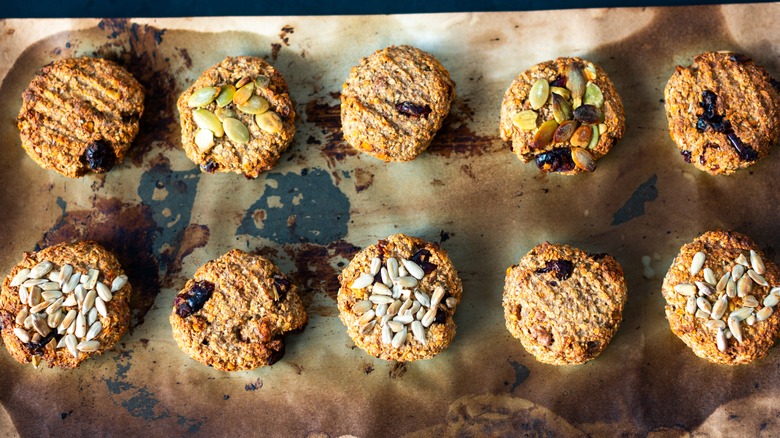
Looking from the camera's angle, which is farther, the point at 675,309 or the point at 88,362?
the point at 88,362

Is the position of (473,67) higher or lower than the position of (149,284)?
higher

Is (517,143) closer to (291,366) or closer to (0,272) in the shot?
(291,366)

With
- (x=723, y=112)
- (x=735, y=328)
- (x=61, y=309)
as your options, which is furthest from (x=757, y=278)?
(x=61, y=309)

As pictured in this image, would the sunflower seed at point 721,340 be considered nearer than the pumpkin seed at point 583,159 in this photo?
Yes

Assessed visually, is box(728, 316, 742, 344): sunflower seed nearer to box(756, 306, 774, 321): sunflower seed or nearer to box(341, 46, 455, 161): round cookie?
box(756, 306, 774, 321): sunflower seed

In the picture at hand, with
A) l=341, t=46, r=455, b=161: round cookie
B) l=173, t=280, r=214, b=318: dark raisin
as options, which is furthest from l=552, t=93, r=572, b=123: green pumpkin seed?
l=173, t=280, r=214, b=318: dark raisin

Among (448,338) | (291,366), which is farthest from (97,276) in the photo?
(448,338)

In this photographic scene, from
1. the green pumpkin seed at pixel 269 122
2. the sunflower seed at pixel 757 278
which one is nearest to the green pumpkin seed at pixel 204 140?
the green pumpkin seed at pixel 269 122

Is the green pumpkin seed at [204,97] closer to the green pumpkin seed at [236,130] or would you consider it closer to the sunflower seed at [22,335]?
the green pumpkin seed at [236,130]
